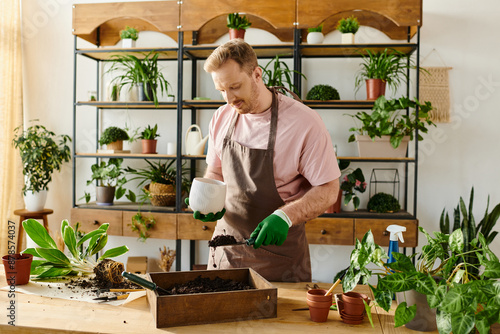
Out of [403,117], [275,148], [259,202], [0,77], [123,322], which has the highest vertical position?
[0,77]

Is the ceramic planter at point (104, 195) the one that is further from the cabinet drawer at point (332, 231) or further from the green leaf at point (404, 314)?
the green leaf at point (404, 314)

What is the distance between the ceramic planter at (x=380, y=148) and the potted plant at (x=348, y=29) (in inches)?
30.0

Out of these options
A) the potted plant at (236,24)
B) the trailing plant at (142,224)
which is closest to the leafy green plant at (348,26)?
the potted plant at (236,24)

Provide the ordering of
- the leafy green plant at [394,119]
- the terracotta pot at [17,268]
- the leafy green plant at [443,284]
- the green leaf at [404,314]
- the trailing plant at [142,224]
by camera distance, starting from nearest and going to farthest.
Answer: the leafy green plant at [443,284]
the green leaf at [404,314]
the terracotta pot at [17,268]
the leafy green plant at [394,119]
the trailing plant at [142,224]

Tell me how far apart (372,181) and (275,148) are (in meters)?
2.10

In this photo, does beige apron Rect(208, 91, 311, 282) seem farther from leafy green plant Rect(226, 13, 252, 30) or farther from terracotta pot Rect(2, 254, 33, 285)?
leafy green plant Rect(226, 13, 252, 30)

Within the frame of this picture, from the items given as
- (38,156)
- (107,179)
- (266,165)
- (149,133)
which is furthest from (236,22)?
(38,156)

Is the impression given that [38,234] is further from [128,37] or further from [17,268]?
[128,37]

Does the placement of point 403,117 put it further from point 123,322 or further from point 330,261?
point 123,322

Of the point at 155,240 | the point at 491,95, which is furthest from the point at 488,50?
the point at 155,240

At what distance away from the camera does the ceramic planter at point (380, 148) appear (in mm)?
3477

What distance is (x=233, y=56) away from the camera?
188cm

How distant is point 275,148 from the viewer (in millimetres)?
2033

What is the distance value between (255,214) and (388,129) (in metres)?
1.75
